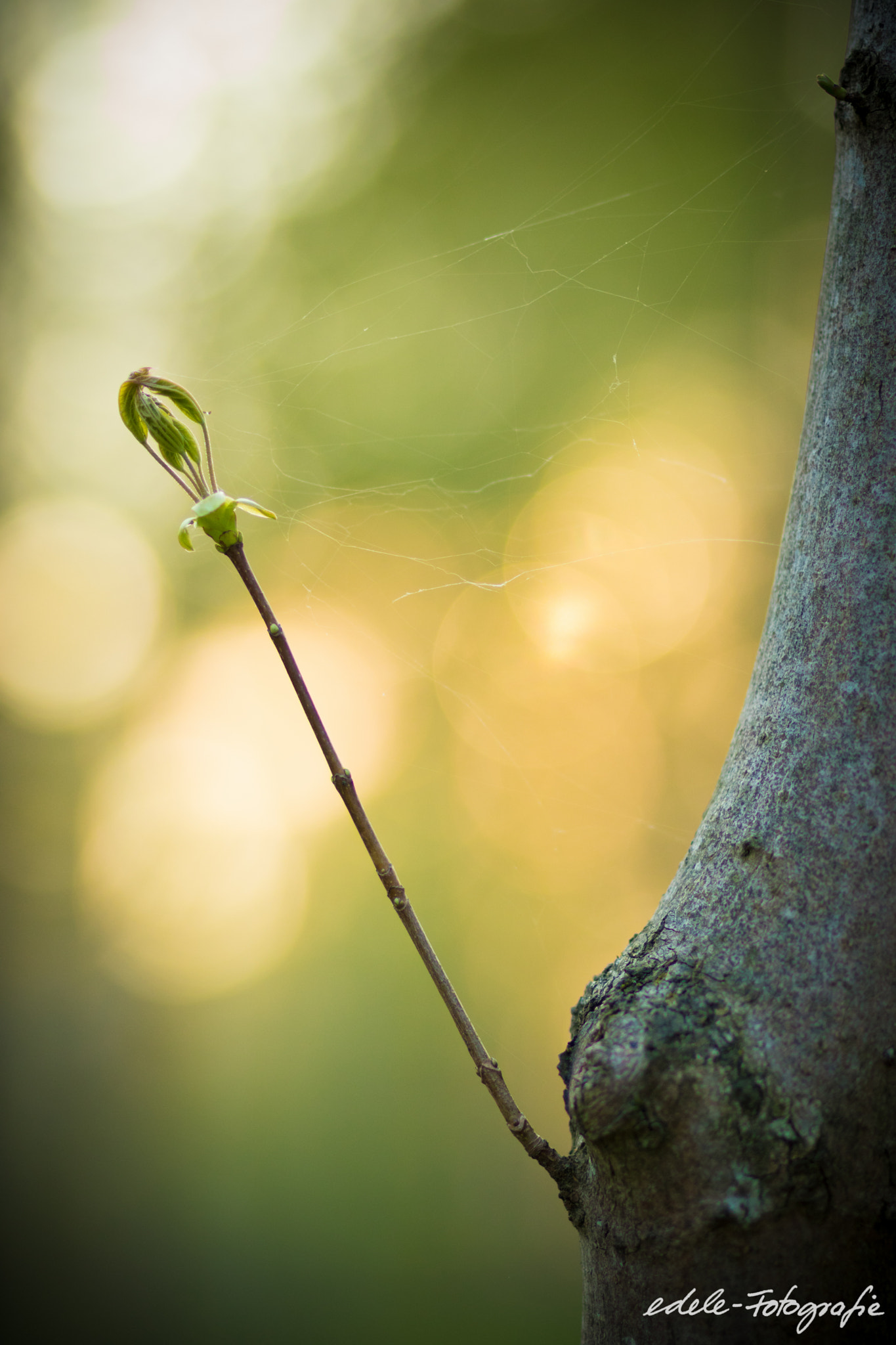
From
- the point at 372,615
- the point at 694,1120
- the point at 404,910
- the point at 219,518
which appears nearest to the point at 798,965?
the point at 694,1120

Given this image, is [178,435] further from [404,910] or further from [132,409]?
[404,910]

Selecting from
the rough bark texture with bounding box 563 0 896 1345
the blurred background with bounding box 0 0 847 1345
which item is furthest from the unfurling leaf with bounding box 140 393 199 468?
the blurred background with bounding box 0 0 847 1345

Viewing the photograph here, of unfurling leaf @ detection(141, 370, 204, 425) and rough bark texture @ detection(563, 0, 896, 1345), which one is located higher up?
unfurling leaf @ detection(141, 370, 204, 425)

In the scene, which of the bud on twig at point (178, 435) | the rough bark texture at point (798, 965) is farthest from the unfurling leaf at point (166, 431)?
the rough bark texture at point (798, 965)

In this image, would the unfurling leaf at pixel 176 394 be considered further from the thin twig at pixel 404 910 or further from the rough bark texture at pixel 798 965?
the rough bark texture at pixel 798 965

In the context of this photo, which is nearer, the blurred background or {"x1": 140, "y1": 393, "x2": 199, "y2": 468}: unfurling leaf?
{"x1": 140, "y1": 393, "x2": 199, "y2": 468}: unfurling leaf

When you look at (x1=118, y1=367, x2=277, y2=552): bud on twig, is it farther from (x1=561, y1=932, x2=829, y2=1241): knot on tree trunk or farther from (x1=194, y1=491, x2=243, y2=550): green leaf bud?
(x1=561, y1=932, x2=829, y2=1241): knot on tree trunk
